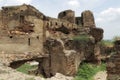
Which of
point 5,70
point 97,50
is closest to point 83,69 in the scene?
point 97,50

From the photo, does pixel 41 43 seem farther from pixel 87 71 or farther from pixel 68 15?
pixel 68 15

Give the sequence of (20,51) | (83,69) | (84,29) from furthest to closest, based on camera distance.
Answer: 1. (84,29)
2. (83,69)
3. (20,51)

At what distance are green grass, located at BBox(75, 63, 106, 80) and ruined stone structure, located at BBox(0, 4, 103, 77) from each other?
1.52ft

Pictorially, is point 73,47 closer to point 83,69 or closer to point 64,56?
point 83,69

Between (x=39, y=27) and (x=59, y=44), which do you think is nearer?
(x=59, y=44)

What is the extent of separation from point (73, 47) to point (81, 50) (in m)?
0.58

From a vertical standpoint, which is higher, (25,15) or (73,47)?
(25,15)

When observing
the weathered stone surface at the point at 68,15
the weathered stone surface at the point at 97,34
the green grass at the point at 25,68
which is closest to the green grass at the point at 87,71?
the weathered stone surface at the point at 97,34

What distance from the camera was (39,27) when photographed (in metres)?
22.5

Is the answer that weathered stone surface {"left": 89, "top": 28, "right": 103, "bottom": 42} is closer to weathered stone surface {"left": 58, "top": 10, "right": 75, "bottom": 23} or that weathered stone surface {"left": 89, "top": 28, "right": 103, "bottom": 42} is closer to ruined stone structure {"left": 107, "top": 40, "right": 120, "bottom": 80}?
weathered stone surface {"left": 58, "top": 10, "right": 75, "bottom": 23}

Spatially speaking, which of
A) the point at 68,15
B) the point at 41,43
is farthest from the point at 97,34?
the point at 68,15

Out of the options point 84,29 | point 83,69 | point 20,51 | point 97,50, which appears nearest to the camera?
point 20,51

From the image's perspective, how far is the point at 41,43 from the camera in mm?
21562

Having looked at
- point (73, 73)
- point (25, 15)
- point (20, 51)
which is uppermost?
point (25, 15)
